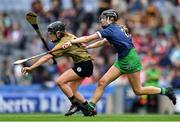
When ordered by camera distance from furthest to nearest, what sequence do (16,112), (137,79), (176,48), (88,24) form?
(88,24)
(176,48)
(16,112)
(137,79)

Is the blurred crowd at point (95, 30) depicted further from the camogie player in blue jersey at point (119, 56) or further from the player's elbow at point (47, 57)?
the player's elbow at point (47, 57)

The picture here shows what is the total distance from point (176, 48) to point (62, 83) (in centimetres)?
871

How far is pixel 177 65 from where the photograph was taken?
2603 centimetres

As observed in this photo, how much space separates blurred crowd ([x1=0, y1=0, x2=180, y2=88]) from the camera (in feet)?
86.5

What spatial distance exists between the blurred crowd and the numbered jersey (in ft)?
21.3

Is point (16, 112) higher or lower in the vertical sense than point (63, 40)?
lower

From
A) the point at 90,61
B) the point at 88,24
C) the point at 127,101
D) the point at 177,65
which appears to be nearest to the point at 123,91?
the point at 127,101

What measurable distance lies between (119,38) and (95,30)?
1005cm

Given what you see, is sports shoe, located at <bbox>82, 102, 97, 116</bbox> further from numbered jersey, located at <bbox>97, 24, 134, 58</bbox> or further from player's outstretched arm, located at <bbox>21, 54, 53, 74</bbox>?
player's outstretched arm, located at <bbox>21, 54, 53, 74</bbox>

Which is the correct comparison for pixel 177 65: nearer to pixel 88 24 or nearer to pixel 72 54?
pixel 88 24

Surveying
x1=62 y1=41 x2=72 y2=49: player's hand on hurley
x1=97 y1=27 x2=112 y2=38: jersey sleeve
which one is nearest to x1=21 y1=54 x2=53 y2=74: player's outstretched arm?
x1=62 y1=41 x2=72 y2=49: player's hand on hurley

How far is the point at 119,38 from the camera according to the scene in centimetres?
1833

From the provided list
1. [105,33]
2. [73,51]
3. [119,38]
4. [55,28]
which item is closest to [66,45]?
[73,51]

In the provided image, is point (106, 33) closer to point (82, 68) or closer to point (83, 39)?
point (83, 39)
